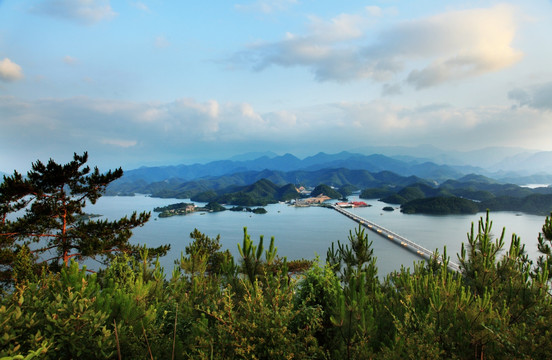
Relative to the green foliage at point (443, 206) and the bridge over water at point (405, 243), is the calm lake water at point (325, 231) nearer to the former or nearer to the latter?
the bridge over water at point (405, 243)

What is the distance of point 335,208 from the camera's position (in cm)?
7138

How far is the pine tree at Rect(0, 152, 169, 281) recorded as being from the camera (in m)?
8.68

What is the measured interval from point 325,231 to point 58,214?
39.2 meters

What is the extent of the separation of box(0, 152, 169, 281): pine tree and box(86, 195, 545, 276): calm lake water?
1529 cm

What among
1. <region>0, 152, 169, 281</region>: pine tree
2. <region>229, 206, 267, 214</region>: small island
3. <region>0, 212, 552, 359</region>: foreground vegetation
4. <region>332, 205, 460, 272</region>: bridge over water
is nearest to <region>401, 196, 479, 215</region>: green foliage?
<region>332, 205, 460, 272</region>: bridge over water

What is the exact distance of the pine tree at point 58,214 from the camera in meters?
8.68

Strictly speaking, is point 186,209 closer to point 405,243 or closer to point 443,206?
point 405,243

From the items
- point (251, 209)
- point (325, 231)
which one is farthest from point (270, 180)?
point (325, 231)

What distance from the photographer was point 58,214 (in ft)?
31.0

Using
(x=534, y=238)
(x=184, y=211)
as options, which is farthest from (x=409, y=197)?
(x=184, y=211)

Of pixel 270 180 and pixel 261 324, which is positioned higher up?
pixel 270 180

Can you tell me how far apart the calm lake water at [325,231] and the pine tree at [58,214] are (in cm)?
1529

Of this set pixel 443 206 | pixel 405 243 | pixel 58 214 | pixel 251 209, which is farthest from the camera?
pixel 251 209

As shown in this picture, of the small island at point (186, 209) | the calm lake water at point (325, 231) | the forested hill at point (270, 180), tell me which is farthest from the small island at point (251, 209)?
the forested hill at point (270, 180)
